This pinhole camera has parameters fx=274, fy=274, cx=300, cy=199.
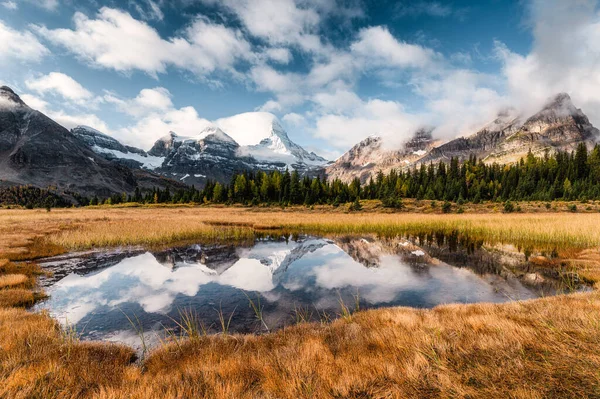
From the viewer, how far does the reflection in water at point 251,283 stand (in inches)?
→ 369

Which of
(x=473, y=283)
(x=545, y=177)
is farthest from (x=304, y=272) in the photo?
(x=545, y=177)

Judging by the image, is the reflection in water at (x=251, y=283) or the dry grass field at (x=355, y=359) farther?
the reflection in water at (x=251, y=283)

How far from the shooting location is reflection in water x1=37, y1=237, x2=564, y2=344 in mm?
9383

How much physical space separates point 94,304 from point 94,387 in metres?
7.38

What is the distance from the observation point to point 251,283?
13.0 meters

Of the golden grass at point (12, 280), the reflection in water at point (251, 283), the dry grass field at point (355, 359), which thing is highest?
the dry grass field at point (355, 359)

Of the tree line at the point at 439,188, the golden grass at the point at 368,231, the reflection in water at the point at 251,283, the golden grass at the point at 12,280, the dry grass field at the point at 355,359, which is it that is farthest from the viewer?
the tree line at the point at 439,188

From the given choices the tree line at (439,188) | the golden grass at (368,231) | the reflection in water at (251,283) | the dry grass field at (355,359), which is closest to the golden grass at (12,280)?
the reflection in water at (251,283)

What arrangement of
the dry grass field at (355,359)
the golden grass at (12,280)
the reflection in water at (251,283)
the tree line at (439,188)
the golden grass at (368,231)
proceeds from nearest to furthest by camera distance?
the dry grass field at (355,359) < the reflection in water at (251,283) < the golden grass at (12,280) < the golden grass at (368,231) < the tree line at (439,188)

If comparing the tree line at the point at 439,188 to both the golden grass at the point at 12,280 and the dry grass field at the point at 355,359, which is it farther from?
the dry grass field at the point at 355,359

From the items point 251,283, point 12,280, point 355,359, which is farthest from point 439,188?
point 12,280

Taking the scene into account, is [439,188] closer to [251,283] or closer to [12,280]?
[251,283]

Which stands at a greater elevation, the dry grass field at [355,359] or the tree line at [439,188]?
the tree line at [439,188]

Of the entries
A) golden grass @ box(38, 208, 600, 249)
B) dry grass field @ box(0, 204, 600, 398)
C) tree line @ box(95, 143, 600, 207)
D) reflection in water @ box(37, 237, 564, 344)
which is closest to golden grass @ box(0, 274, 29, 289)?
reflection in water @ box(37, 237, 564, 344)
